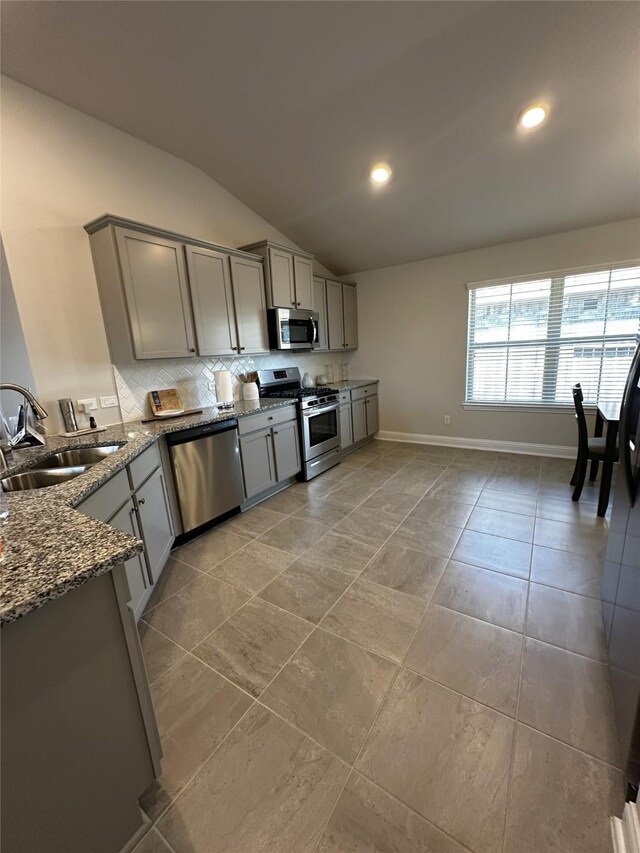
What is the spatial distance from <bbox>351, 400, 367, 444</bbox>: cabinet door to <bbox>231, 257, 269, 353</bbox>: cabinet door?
1.59 metres

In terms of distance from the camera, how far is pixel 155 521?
2229mm

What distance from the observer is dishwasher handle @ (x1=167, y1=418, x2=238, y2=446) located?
2.50 metres

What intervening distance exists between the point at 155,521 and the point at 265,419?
54.0 inches

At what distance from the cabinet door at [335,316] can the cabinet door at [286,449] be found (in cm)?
174

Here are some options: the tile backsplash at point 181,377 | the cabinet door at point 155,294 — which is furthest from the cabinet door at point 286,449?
the cabinet door at point 155,294

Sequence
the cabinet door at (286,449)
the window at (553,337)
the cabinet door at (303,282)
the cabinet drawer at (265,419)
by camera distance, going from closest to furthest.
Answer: the cabinet drawer at (265,419) < the cabinet door at (286,449) < the window at (553,337) < the cabinet door at (303,282)

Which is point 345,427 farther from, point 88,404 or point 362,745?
point 362,745

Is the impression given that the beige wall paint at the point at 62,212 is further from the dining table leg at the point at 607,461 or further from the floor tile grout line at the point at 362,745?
the dining table leg at the point at 607,461

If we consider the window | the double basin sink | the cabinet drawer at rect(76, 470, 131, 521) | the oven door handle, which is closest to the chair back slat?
the window

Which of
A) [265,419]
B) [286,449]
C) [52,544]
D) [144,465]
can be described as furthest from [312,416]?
[52,544]

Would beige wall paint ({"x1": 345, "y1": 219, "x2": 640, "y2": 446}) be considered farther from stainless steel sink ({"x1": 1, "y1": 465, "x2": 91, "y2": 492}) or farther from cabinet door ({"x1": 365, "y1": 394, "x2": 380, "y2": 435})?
stainless steel sink ({"x1": 1, "y1": 465, "x2": 91, "y2": 492})

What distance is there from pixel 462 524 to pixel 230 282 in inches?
117

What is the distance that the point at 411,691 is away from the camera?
146 centimetres

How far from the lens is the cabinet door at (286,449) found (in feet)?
11.3
